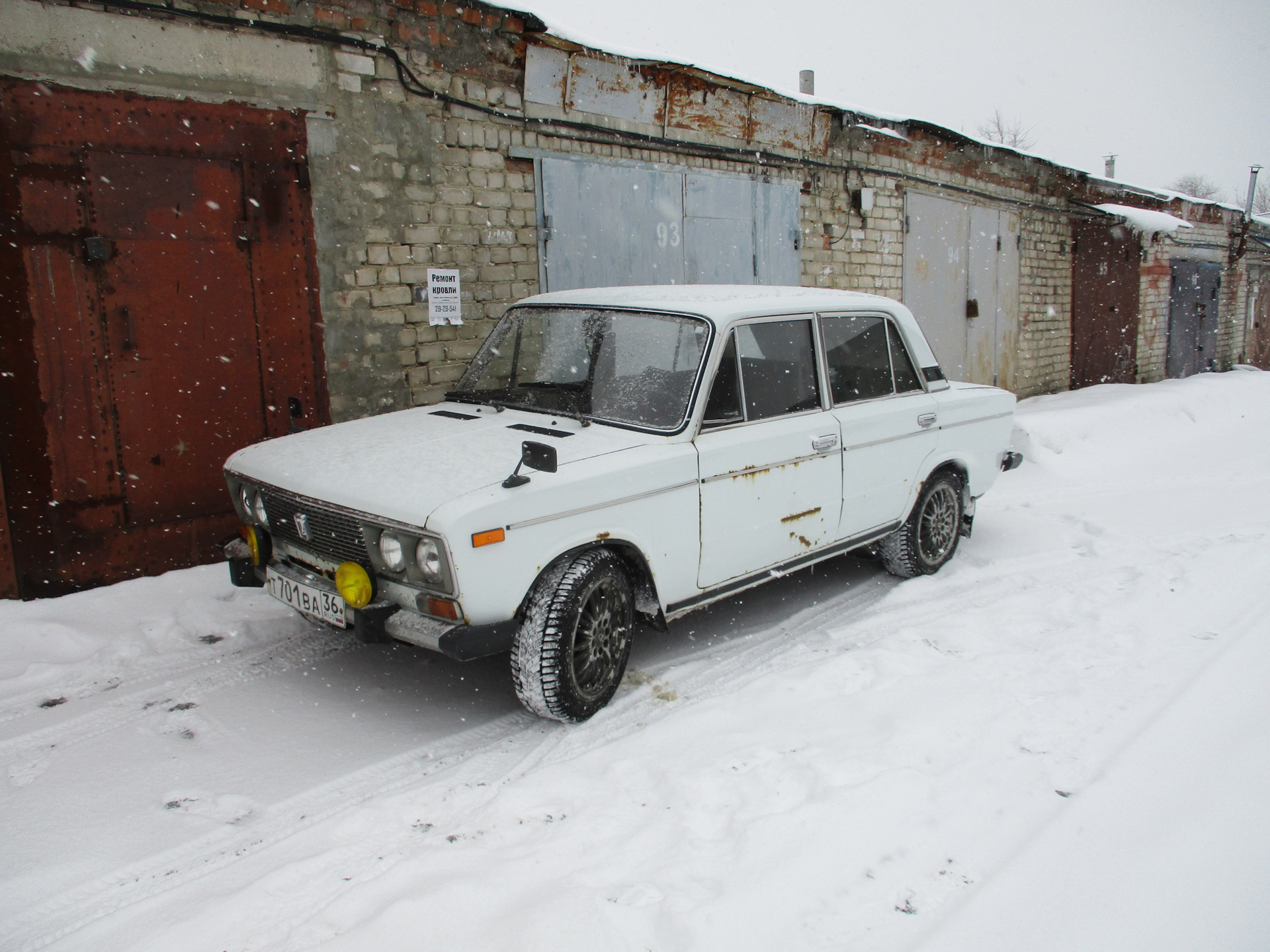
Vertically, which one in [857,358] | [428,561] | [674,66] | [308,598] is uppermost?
[674,66]

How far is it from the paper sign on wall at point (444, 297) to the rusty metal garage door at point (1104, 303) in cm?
1199

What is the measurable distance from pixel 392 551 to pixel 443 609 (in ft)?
0.98

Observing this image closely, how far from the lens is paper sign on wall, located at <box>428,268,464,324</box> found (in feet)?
20.4

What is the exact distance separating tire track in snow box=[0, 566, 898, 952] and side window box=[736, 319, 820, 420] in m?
1.19

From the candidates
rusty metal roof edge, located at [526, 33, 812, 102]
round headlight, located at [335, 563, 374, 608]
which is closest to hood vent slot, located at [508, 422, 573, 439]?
round headlight, located at [335, 563, 374, 608]

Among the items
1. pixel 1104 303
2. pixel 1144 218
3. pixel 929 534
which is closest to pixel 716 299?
pixel 929 534

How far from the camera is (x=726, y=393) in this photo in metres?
3.75

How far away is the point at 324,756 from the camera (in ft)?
10.2

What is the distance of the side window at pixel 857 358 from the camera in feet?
14.3

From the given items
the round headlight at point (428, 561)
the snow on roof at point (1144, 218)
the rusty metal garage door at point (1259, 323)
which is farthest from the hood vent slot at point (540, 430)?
the rusty metal garage door at point (1259, 323)

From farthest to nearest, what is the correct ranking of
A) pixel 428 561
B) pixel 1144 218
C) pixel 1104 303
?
pixel 1104 303 < pixel 1144 218 < pixel 428 561

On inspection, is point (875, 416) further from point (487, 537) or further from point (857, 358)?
point (487, 537)

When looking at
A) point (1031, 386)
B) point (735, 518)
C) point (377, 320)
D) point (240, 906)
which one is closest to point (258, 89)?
point (377, 320)

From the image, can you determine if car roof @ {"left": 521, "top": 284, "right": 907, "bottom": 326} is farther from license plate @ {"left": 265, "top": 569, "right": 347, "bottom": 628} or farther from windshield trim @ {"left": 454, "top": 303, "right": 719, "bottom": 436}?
→ license plate @ {"left": 265, "top": 569, "right": 347, "bottom": 628}
